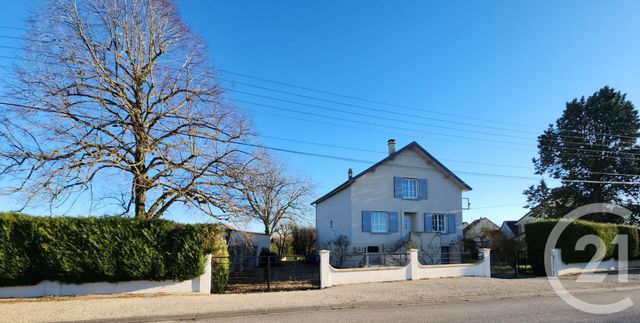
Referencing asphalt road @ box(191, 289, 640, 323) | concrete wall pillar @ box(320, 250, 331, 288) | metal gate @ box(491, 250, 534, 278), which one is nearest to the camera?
asphalt road @ box(191, 289, 640, 323)

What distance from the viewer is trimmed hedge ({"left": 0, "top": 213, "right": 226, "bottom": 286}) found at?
36.8ft

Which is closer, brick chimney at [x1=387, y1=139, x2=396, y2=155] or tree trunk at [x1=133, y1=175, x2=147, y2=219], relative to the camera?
tree trunk at [x1=133, y1=175, x2=147, y2=219]

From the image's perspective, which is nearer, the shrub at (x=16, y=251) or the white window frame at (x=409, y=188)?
the shrub at (x=16, y=251)

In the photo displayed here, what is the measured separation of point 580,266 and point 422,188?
10.9 m

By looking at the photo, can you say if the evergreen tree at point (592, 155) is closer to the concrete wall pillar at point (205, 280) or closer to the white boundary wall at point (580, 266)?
the white boundary wall at point (580, 266)

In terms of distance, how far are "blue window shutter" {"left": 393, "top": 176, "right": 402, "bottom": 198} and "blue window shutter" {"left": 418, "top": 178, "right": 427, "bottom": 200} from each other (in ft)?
4.88

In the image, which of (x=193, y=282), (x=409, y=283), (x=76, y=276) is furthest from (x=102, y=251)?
(x=409, y=283)

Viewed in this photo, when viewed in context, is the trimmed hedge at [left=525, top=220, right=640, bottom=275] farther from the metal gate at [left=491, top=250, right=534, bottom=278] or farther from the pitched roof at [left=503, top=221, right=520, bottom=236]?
the pitched roof at [left=503, top=221, right=520, bottom=236]

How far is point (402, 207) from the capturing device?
2723 centimetres

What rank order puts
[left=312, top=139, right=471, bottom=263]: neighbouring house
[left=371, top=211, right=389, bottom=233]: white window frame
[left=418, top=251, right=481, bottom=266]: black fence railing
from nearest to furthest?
[left=418, top=251, right=481, bottom=266]: black fence railing
[left=312, top=139, right=471, bottom=263]: neighbouring house
[left=371, top=211, right=389, bottom=233]: white window frame

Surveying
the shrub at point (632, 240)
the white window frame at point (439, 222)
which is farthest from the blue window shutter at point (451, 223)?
the shrub at point (632, 240)

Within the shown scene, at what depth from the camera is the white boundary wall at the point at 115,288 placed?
1120 centimetres

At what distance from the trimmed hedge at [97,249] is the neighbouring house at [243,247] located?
196 cm

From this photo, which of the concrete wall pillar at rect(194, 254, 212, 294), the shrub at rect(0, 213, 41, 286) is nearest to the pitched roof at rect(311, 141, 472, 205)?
the concrete wall pillar at rect(194, 254, 212, 294)
